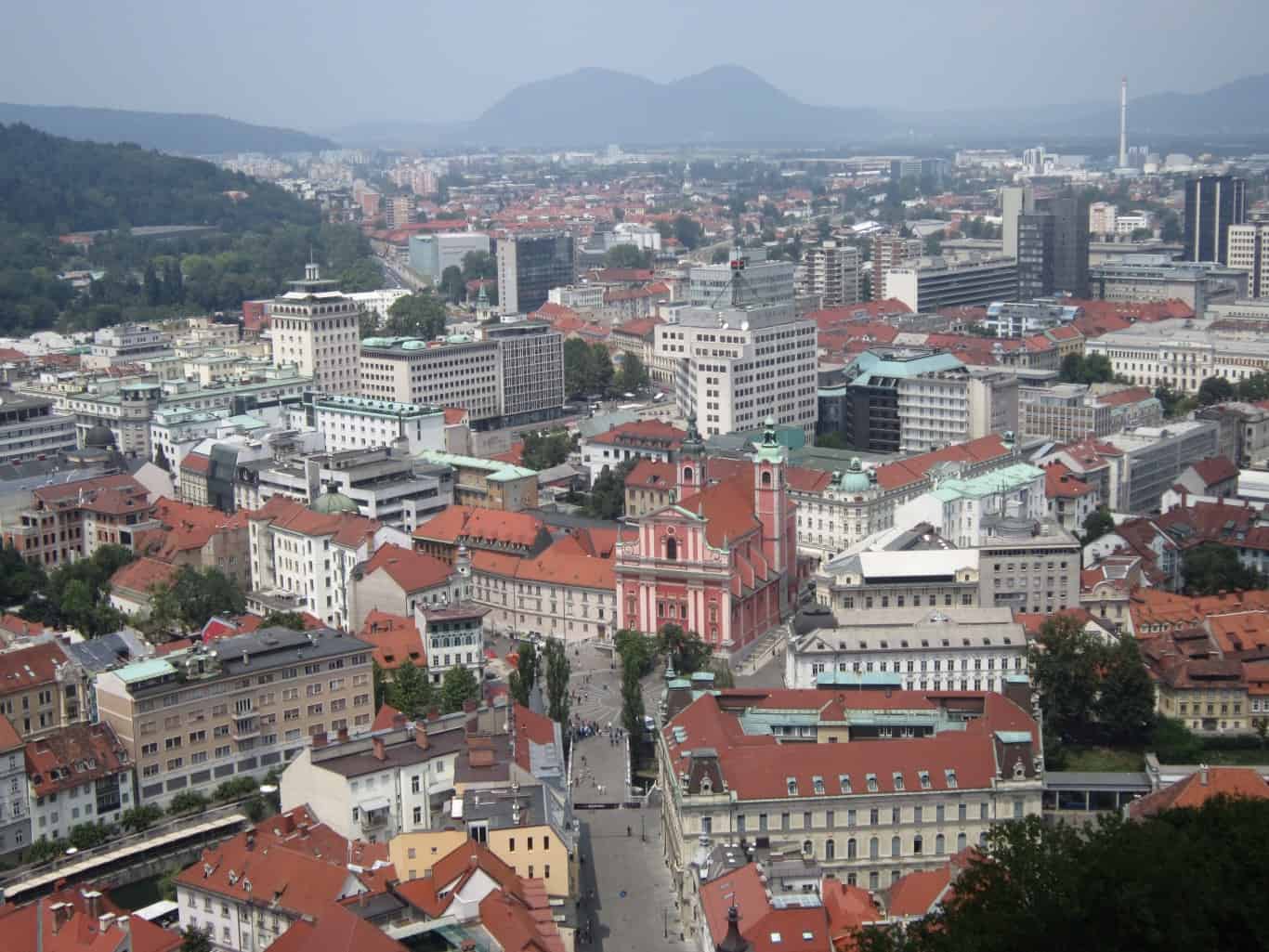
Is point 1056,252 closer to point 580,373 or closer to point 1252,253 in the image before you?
point 1252,253

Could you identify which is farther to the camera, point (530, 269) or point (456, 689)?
point (530, 269)

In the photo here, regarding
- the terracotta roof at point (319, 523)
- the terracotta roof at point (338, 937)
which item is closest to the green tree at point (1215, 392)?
the terracotta roof at point (319, 523)

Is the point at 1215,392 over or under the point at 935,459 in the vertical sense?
under

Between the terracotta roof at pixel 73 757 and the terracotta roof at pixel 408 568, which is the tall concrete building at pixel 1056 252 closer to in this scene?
the terracotta roof at pixel 408 568

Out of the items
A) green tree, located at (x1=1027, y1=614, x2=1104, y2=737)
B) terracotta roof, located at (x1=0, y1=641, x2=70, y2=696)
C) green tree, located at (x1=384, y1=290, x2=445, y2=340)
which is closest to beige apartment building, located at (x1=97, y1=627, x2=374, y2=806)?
terracotta roof, located at (x1=0, y1=641, x2=70, y2=696)

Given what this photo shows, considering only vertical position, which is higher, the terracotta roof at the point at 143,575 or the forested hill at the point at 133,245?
the forested hill at the point at 133,245

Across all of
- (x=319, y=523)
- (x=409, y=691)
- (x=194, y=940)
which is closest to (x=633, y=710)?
(x=409, y=691)
